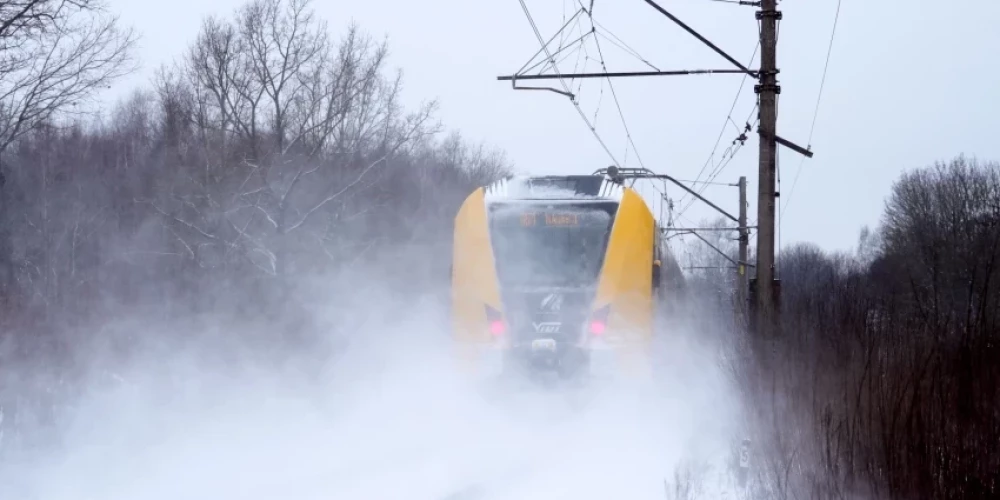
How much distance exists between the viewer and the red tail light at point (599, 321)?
10273 millimetres

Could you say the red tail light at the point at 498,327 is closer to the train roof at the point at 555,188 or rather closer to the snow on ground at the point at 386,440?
the snow on ground at the point at 386,440

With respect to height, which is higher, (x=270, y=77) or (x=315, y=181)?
(x=270, y=77)

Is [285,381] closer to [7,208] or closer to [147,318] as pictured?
[147,318]

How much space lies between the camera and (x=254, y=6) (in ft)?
89.1

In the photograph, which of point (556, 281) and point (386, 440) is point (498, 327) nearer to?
point (556, 281)

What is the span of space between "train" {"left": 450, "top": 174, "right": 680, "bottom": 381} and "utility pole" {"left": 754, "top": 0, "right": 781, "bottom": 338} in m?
1.40

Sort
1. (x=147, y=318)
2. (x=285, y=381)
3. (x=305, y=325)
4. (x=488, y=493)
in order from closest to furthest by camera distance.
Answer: (x=488, y=493) < (x=285, y=381) < (x=147, y=318) < (x=305, y=325)

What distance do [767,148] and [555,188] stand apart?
106 inches

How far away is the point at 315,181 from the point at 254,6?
5.66m

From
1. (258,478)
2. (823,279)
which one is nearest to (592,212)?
(823,279)

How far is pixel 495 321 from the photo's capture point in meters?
10.5

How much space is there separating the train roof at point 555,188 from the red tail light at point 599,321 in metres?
1.35

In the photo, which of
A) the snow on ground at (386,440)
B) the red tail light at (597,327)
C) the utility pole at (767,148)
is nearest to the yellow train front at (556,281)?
the red tail light at (597,327)

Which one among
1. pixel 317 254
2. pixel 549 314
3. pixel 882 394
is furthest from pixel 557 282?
pixel 317 254
